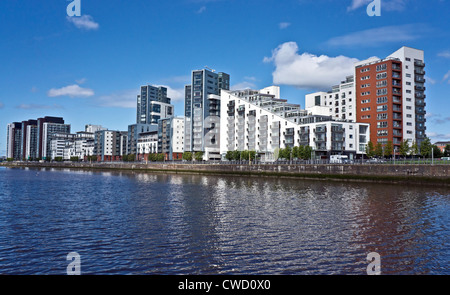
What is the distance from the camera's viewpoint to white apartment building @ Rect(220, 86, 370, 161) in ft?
392

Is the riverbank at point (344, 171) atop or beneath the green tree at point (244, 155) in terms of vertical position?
beneath

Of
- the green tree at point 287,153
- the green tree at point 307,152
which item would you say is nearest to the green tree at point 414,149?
the green tree at point 307,152

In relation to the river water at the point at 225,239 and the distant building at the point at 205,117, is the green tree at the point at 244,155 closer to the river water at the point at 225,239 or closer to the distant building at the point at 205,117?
the distant building at the point at 205,117

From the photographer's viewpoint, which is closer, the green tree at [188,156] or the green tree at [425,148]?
the green tree at [425,148]

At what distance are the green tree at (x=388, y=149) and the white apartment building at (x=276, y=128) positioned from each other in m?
8.72

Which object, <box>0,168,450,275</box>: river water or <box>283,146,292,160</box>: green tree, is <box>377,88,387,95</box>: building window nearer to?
<box>283,146,292,160</box>: green tree

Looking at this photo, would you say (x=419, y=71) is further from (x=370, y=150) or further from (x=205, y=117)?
(x=205, y=117)

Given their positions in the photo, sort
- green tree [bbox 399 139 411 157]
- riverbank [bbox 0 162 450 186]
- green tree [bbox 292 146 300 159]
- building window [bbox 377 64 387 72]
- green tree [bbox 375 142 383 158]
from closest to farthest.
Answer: riverbank [bbox 0 162 450 186], green tree [bbox 399 139 411 157], green tree [bbox 375 142 383 158], green tree [bbox 292 146 300 159], building window [bbox 377 64 387 72]

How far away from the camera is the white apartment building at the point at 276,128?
119 m

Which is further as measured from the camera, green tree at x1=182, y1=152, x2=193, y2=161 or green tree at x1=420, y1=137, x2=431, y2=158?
green tree at x1=182, y1=152, x2=193, y2=161

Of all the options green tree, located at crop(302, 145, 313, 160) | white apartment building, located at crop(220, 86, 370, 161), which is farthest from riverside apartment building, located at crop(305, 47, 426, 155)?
green tree, located at crop(302, 145, 313, 160)

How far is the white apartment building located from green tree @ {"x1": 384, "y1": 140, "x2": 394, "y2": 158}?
872 cm
